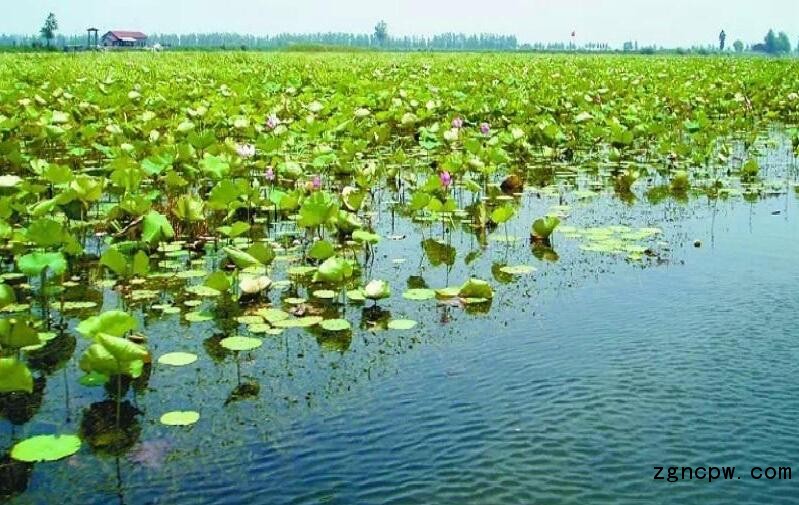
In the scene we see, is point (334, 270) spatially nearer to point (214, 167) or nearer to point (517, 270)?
point (517, 270)

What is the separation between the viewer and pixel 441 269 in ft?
15.0

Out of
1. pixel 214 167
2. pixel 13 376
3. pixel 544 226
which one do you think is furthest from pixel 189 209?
pixel 13 376

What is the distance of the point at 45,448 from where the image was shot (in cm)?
246

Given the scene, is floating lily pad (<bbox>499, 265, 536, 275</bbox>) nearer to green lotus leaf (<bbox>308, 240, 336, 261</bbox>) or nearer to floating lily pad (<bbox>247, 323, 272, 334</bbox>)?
green lotus leaf (<bbox>308, 240, 336, 261</bbox>)

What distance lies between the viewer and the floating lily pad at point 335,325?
3.55m

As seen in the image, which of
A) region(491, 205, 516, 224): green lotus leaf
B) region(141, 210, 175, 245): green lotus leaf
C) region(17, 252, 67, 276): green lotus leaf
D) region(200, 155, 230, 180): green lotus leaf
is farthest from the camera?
region(200, 155, 230, 180): green lotus leaf

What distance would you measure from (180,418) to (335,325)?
960 millimetres

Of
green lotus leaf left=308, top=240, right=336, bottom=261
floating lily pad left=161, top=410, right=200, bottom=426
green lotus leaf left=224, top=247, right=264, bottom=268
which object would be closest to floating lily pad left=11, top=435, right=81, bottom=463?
floating lily pad left=161, top=410, right=200, bottom=426

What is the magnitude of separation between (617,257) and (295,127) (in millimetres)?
4666

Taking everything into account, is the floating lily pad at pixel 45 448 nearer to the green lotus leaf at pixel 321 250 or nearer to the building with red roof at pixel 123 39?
the green lotus leaf at pixel 321 250

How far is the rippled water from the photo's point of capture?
7.74ft

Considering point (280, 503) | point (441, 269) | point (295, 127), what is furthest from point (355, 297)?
point (295, 127)

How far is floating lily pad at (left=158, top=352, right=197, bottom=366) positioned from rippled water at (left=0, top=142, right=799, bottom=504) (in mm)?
36

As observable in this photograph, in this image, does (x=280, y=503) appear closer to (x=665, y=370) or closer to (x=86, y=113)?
(x=665, y=370)
